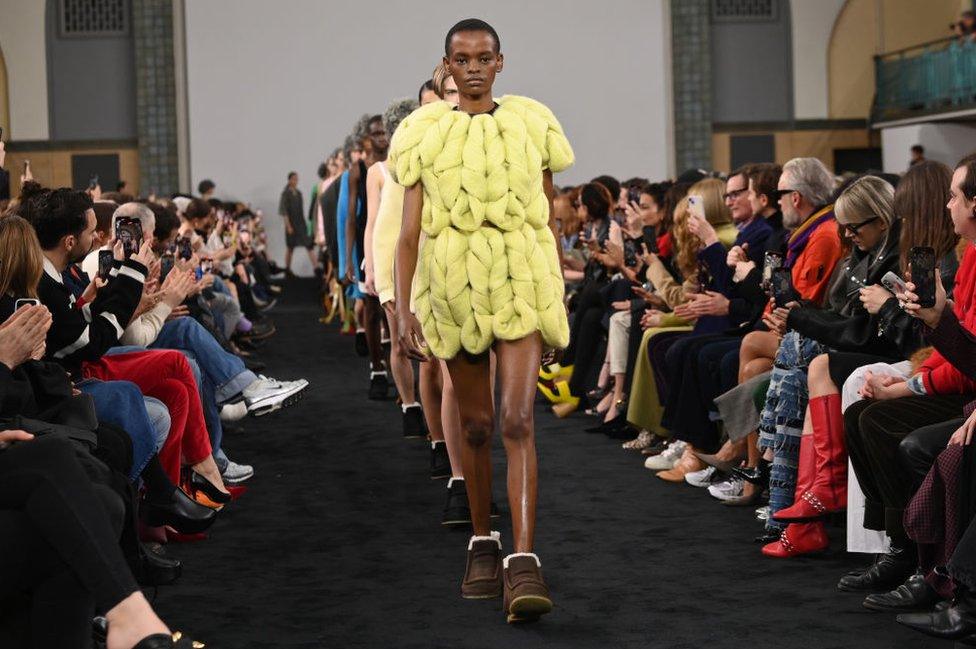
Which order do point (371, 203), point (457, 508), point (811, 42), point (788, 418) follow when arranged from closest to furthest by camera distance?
point (788, 418), point (457, 508), point (371, 203), point (811, 42)

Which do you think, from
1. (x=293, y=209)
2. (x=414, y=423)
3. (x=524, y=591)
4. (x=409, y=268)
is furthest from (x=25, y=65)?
(x=524, y=591)

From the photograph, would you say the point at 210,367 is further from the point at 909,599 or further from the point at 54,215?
the point at 909,599

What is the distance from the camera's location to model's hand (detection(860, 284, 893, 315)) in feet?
12.7

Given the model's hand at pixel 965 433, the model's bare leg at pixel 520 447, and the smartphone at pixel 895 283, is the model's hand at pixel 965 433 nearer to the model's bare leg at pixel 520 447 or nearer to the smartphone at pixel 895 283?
the smartphone at pixel 895 283

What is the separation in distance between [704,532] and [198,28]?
51.5ft

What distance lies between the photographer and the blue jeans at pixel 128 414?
4.05 metres

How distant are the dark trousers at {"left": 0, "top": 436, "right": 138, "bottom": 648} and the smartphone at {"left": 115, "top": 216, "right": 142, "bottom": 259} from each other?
171 cm

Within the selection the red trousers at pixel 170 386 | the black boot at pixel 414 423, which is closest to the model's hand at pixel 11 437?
the red trousers at pixel 170 386

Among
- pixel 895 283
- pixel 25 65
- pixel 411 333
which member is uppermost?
pixel 25 65

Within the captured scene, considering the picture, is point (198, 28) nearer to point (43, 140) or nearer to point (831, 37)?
point (43, 140)

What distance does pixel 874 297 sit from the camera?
12.7 feet

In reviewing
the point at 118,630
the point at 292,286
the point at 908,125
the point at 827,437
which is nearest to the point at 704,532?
the point at 827,437

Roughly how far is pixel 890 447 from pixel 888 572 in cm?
33

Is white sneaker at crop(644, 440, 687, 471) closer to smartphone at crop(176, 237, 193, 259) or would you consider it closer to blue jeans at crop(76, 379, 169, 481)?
smartphone at crop(176, 237, 193, 259)
